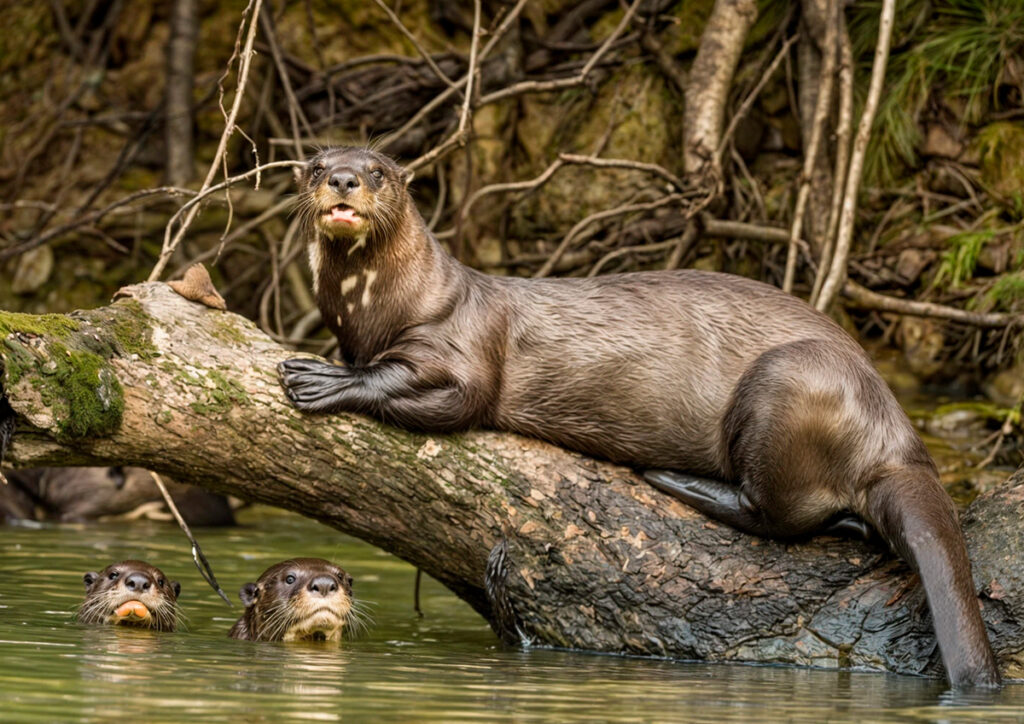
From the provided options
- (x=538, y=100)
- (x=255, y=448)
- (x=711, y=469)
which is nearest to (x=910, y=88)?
(x=538, y=100)

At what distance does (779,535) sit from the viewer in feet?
11.8

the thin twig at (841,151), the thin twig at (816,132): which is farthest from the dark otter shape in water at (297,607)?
the thin twig at (816,132)

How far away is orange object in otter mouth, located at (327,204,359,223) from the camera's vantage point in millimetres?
3602

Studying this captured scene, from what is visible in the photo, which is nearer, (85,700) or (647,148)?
(85,700)

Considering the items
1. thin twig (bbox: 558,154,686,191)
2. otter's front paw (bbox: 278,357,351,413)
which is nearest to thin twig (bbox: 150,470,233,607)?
otter's front paw (bbox: 278,357,351,413)

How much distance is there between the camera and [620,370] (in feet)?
12.3

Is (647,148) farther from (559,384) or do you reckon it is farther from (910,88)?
(559,384)

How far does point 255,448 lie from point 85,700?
1143 mm

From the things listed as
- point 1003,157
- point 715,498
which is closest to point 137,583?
point 715,498

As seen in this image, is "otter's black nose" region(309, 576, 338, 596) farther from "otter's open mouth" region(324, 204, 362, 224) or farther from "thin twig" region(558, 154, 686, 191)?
"thin twig" region(558, 154, 686, 191)

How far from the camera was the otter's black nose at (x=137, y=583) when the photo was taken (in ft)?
12.9

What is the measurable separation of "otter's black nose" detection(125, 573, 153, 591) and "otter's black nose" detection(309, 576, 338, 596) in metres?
0.47

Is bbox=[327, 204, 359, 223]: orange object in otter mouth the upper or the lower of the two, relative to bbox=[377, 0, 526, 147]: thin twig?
lower

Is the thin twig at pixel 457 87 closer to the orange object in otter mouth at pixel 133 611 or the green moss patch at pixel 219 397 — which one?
the green moss patch at pixel 219 397
